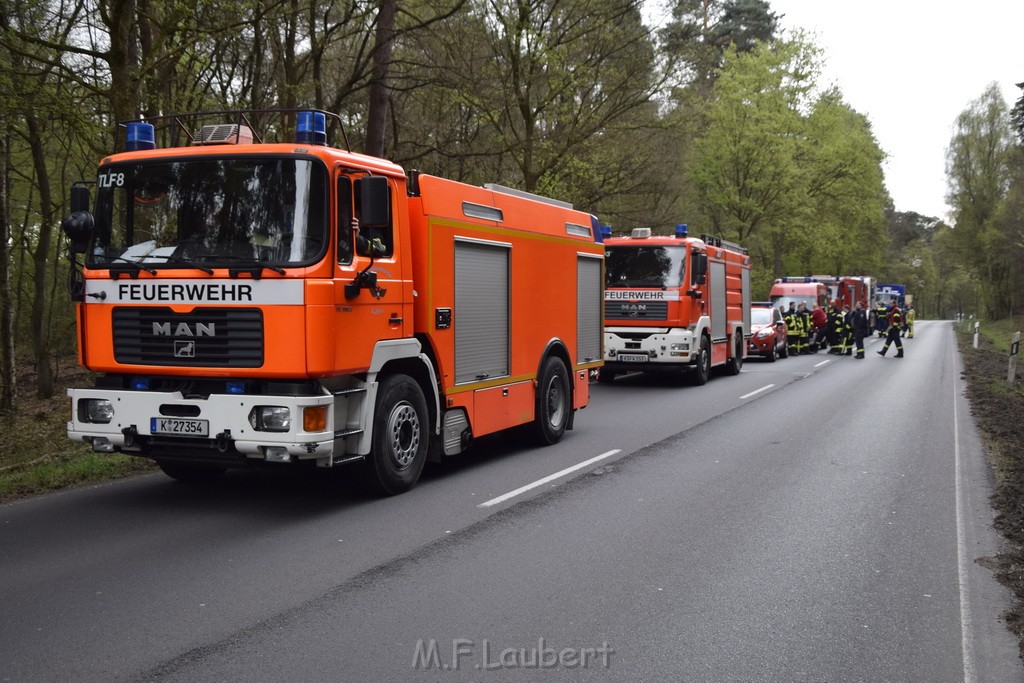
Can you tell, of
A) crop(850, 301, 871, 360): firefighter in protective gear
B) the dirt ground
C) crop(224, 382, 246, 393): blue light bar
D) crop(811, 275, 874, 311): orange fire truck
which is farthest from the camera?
crop(811, 275, 874, 311): orange fire truck

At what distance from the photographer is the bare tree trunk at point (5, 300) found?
14.8 m

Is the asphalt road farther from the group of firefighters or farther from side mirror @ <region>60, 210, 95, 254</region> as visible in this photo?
the group of firefighters

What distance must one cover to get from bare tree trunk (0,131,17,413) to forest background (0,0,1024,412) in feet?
0.12

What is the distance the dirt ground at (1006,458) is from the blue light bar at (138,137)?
23.3ft

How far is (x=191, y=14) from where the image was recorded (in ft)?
35.0

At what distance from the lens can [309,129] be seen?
7.38 m

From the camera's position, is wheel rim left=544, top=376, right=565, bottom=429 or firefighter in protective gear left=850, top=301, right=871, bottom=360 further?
firefighter in protective gear left=850, top=301, right=871, bottom=360

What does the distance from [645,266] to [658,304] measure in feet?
2.76

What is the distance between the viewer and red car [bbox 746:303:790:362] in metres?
→ 27.7

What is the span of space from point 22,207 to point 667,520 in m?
19.0

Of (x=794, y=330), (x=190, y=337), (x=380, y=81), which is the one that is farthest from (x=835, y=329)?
(x=190, y=337)

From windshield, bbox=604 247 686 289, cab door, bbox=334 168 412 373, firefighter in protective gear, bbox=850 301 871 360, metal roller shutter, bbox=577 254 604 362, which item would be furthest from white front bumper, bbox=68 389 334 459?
firefighter in protective gear, bbox=850 301 871 360
